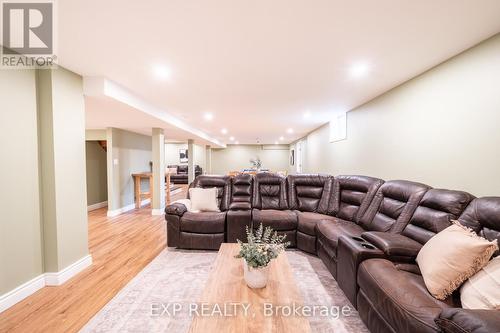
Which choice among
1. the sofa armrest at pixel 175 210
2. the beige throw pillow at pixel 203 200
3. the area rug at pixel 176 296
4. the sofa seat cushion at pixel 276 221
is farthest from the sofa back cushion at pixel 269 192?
the sofa armrest at pixel 175 210

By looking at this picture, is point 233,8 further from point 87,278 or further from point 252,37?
point 87,278

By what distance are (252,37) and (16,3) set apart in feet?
5.64

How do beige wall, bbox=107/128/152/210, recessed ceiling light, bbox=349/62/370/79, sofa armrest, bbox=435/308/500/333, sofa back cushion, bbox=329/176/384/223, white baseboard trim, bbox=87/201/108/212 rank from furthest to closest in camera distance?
white baseboard trim, bbox=87/201/108/212 → beige wall, bbox=107/128/152/210 → sofa back cushion, bbox=329/176/384/223 → recessed ceiling light, bbox=349/62/370/79 → sofa armrest, bbox=435/308/500/333

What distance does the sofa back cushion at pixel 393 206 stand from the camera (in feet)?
7.33

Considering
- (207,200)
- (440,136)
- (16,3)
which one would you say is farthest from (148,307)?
(440,136)

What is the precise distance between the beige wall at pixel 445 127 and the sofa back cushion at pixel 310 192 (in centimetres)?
83

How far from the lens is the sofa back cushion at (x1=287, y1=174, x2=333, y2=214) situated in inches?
142

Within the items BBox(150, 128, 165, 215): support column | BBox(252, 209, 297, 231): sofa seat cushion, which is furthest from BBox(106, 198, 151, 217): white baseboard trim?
BBox(252, 209, 297, 231): sofa seat cushion

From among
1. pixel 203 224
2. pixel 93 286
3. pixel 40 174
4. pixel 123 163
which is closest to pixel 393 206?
pixel 203 224

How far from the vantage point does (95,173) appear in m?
6.03

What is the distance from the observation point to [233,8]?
151 cm

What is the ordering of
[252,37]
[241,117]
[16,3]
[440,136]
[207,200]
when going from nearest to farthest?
[16,3] → [252,37] → [440,136] → [207,200] → [241,117]

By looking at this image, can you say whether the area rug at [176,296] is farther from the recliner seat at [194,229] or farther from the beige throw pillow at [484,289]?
the beige throw pillow at [484,289]

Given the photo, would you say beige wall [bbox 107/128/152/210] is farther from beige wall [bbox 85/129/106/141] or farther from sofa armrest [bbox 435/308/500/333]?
sofa armrest [bbox 435/308/500/333]
